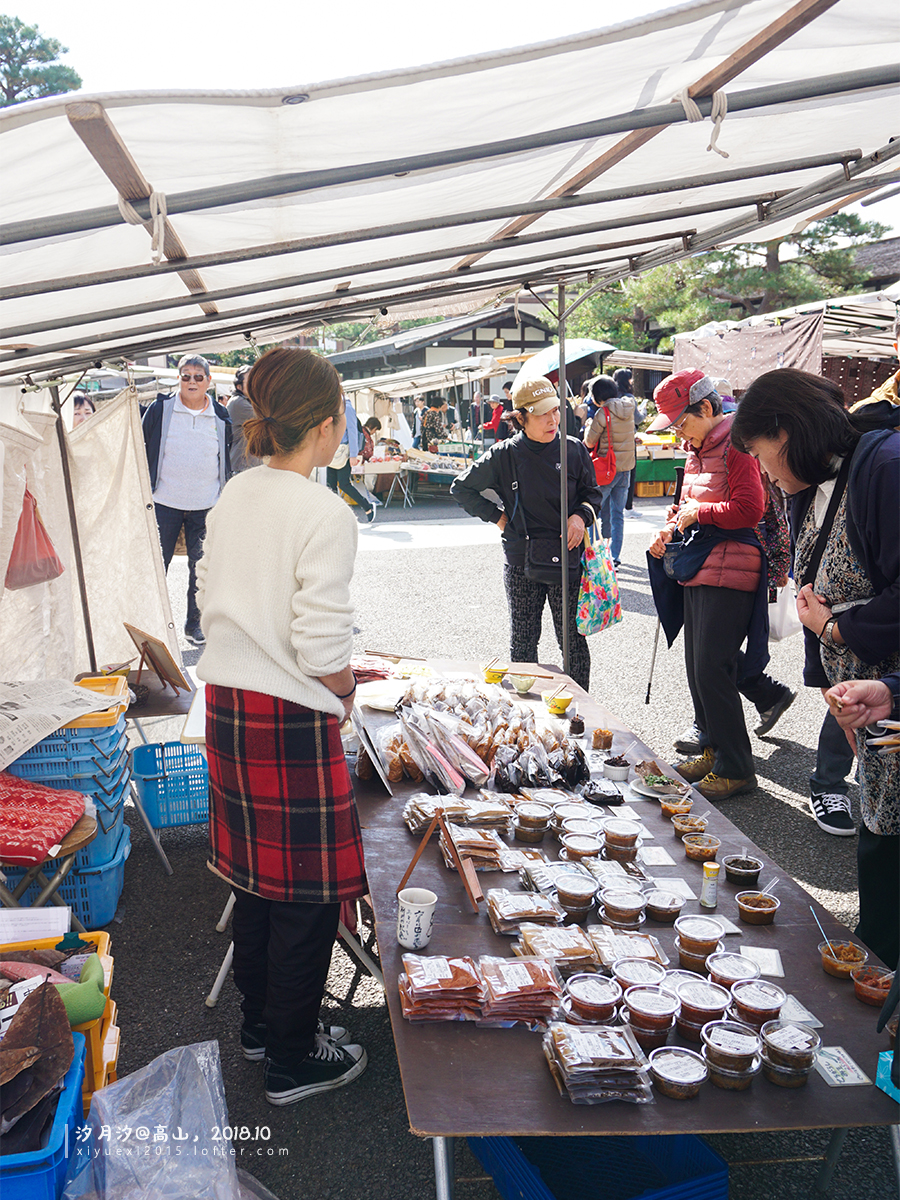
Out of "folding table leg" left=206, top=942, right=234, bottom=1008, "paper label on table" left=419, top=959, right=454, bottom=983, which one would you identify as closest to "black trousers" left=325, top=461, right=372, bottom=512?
"folding table leg" left=206, top=942, right=234, bottom=1008

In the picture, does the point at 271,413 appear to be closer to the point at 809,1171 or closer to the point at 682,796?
the point at 682,796

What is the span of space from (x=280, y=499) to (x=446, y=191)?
1257 mm

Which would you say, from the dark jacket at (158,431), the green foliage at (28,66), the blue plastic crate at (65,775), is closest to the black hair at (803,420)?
the blue plastic crate at (65,775)

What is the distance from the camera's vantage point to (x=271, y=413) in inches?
84.1

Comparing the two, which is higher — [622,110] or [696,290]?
[696,290]

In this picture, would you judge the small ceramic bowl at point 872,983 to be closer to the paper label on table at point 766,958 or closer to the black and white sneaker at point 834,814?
the paper label on table at point 766,958

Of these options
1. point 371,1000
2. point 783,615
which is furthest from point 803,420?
point 783,615

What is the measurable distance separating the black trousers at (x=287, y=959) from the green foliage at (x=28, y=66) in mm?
23399

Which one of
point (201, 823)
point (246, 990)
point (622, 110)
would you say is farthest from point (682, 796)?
point (201, 823)

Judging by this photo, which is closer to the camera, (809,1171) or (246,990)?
(809,1171)

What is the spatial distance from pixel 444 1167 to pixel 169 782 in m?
2.71

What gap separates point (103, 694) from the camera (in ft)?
11.6

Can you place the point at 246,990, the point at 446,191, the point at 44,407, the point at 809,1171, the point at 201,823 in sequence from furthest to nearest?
the point at 44,407, the point at 201,823, the point at 446,191, the point at 246,990, the point at 809,1171

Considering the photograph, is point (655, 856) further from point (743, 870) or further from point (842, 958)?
point (842, 958)
